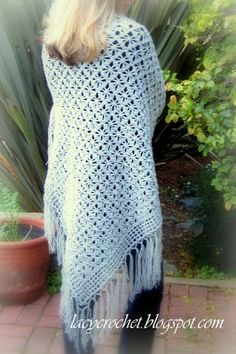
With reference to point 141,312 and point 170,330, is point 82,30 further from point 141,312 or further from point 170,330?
point 170,330

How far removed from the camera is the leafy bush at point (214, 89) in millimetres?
3254

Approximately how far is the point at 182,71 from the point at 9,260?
212 cm

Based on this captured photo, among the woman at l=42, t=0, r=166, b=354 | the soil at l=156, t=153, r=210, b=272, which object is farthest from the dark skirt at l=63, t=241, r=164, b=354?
the soil at l=156, t=153, r=210, b=272

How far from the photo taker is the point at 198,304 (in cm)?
364

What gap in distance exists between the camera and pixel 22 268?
3.51 metres

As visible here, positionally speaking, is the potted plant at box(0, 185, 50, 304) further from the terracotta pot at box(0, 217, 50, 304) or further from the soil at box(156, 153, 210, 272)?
the soil at box(156, 153, 210, 272)

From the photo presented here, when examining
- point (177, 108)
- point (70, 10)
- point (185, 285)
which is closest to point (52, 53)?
point (70, 10)

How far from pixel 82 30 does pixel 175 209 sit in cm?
327

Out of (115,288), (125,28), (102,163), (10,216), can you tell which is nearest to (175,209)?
(10,216)

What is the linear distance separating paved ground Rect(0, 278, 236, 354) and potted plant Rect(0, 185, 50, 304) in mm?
96

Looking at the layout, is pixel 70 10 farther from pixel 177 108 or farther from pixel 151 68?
pixel 177 108

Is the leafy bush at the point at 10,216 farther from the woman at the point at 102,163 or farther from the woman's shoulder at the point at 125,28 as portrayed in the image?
the woman's shoulder at the point at 125,28

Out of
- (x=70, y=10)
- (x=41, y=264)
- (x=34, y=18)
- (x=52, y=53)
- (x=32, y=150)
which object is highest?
(x=70, y=10)

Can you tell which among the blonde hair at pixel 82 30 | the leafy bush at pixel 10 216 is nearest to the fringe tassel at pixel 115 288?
the blonde hair at pixel 82 30
